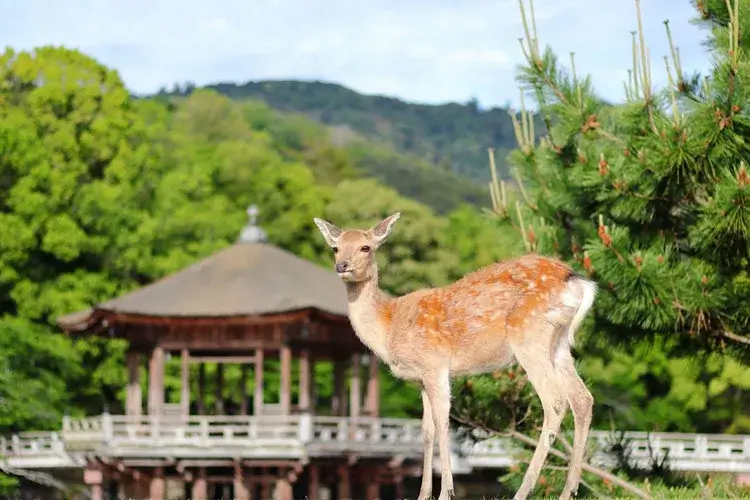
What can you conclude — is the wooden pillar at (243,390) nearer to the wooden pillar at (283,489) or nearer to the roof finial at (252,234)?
the roof finial at (252,234)

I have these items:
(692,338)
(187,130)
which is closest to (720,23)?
(692,338)

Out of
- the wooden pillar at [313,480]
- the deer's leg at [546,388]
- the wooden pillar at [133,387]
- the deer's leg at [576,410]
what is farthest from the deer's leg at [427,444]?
the wooden pillar at [133,387]

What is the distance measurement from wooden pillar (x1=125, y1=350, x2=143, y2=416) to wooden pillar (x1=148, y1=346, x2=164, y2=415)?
0.66 metres

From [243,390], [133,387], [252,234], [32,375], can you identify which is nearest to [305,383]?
[243,390]

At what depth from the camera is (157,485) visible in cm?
3716

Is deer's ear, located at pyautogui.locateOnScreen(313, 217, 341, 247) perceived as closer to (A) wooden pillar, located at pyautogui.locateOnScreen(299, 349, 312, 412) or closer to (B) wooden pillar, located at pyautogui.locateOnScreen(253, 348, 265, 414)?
(B) wooden pillar, located at pyautogui.locateOnScreen(253, 348, 265, 414)

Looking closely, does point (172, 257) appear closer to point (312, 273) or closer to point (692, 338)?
point (312, 273)

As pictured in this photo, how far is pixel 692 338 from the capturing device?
1988 cm

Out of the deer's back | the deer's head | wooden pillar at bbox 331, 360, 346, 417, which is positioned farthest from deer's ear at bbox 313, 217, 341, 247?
wooden pillar at bbox 331, 360, 346, 417

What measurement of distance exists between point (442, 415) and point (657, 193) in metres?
5.85

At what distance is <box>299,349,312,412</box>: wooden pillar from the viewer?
37000 mm

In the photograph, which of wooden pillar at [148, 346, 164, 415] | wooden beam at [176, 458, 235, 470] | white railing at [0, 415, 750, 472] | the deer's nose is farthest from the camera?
wooden pillar at [148, 346, 164, 415]

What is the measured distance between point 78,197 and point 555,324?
107 ft

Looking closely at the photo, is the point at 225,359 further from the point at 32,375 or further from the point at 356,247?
the point at 356,247
